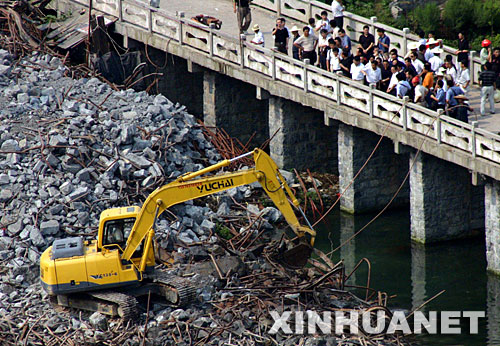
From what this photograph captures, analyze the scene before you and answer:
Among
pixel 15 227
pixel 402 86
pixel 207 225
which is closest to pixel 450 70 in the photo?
pixel 402 86

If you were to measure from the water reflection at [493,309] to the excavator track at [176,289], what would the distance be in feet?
23.4

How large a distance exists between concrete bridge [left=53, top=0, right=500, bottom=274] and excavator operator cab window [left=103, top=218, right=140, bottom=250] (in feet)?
31.4

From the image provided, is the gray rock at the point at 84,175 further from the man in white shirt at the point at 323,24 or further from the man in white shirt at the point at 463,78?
the man in white shirt at the point at 463,78

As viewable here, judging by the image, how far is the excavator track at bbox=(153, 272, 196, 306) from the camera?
77.4ft

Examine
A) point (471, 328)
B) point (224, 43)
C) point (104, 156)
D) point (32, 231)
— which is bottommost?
point (471, 328)

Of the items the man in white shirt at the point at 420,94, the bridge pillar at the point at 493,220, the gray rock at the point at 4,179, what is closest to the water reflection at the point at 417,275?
the bridge pillar at the point at 493,220

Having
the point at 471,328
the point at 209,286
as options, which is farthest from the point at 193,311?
the point at 471,328

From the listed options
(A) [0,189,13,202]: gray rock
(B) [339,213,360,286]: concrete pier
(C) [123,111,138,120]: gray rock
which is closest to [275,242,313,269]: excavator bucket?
(B) [339,213,360,286]: concrete pier

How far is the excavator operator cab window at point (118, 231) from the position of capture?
946 inches

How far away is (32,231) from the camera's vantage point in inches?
1045

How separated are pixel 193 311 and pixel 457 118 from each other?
10.5m

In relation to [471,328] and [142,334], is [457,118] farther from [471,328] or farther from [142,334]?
[142,334]
